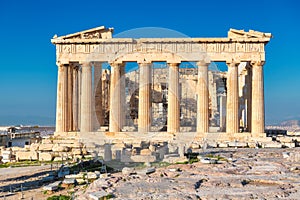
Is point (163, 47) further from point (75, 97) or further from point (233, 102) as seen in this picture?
point (75, 97)

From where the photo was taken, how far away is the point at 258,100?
36.5 m

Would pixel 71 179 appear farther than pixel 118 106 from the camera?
No

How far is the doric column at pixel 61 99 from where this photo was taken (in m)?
38.2

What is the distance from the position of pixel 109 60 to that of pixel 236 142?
13.3 m

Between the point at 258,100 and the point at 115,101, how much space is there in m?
12.4

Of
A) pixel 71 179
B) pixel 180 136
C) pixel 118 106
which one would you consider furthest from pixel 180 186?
pixel 118 106

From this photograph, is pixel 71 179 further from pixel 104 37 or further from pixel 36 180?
pixel 104 37

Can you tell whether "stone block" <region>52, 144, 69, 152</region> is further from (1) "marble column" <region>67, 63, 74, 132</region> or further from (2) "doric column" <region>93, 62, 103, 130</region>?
(2) "doric column" <region>93, 62, 103, 130</region>

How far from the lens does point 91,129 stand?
125ft

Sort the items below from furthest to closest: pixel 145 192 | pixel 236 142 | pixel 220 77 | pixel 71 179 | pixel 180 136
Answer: pixel 220 77 < pixel 180 136 < pixel 236 142 < pixel 71 179 < pixel 145 192

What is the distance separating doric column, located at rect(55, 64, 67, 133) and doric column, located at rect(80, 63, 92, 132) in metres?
1.69

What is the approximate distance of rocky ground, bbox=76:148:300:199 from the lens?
12461 millimetres

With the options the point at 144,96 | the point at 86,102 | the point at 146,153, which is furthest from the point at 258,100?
the point at 146,153

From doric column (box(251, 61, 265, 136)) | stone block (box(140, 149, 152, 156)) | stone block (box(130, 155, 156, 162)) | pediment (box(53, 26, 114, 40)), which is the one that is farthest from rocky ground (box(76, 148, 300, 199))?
pediment (box(53, 26, 114, 40))
